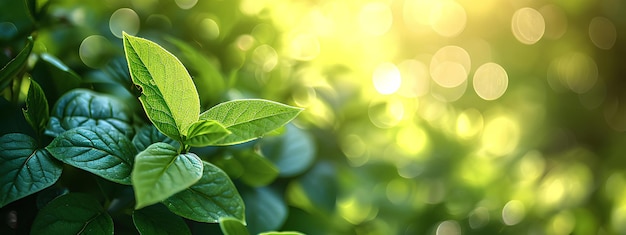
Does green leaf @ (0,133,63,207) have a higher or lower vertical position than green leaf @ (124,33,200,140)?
lower

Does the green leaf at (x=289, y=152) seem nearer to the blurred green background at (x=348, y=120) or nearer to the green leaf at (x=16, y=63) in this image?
the blurred green background at (x=348, y=120)

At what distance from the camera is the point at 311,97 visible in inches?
14.1

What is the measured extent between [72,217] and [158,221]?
0.08 ft

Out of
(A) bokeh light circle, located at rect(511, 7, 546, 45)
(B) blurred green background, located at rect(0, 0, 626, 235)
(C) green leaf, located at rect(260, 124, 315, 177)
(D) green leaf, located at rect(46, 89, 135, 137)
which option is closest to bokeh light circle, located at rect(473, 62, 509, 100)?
(A) bokeh light circle, located at rect(511, 7, 546, 45)

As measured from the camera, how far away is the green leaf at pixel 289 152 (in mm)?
285

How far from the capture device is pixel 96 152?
0.17m

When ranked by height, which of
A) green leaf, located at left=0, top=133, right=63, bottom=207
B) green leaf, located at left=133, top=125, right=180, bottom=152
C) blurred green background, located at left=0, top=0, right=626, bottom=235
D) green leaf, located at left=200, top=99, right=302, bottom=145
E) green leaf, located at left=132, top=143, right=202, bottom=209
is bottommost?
blurred green background, located at left=0, top=0, right=626, bottom=235

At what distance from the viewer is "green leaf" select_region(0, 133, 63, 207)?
0.54ft

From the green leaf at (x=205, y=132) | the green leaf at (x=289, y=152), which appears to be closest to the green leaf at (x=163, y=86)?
the green leaf at (x=205, y=132)

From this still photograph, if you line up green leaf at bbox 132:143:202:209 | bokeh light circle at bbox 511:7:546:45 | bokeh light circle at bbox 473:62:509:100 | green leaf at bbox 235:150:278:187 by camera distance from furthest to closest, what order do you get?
→ 1. bokeh light circle at bbox 511:7:546:45
2. bokeh light circle at bbox 473:62:509:100
3. green leaf at bbox 235:150:278:187
4. green leaf at bbox 132:143:202:209

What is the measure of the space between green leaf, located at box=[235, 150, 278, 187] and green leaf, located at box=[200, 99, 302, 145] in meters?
0.07

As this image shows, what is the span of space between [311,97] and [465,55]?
76 cm

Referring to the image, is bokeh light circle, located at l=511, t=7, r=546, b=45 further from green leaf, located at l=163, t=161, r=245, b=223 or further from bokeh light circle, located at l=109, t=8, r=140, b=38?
green leaf, located at l=163, t=161, r=245, b=223

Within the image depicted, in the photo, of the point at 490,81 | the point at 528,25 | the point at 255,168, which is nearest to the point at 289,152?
the point at 255,168
